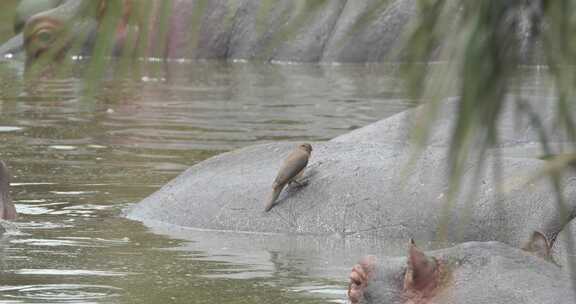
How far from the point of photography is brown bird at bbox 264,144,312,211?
7.54 metres

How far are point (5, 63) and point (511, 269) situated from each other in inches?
106

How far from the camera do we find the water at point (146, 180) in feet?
20.0

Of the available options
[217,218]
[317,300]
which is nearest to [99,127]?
[217,218]

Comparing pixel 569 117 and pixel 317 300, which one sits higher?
pixel 569 117

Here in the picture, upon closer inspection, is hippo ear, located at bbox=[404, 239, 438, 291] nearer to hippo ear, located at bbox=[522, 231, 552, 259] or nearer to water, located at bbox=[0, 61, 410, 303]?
hippo ear, located at bbox=[522, 231, 552, 259]

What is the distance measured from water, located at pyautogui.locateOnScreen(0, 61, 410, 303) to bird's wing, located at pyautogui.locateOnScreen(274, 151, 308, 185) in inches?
12.9

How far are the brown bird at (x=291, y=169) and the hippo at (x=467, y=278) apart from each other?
3.21 m

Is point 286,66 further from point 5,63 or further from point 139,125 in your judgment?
point 5,63

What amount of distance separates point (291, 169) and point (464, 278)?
3.45 m

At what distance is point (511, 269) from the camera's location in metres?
4.15

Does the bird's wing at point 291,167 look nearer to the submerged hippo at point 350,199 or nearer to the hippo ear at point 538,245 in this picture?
the submerged hippo at point 350,199

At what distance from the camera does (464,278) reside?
4.15 metres

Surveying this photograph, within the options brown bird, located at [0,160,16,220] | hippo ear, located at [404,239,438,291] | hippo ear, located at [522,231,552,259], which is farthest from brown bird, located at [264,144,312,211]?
hippo ear, located at [404,239,438,291]

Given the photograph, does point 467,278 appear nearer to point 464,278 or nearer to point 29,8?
point 464,278
